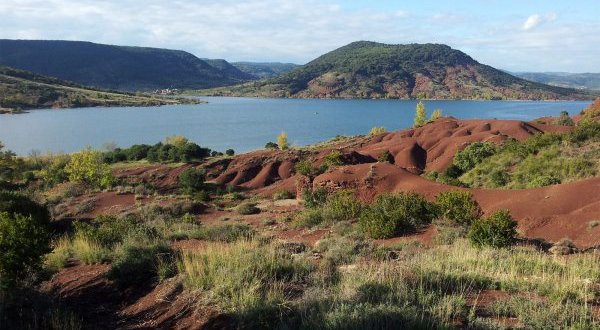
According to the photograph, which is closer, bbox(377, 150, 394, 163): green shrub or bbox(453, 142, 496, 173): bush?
bbox(453, 142, 496, 173): bush

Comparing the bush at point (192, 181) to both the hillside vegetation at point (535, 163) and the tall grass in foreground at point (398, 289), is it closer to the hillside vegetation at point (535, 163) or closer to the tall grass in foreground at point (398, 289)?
the hillside vegetation at point (535, 163)

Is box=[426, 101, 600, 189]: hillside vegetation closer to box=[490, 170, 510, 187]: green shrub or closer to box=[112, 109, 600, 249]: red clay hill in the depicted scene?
box=[490, 170, 510, 187]: green shrub

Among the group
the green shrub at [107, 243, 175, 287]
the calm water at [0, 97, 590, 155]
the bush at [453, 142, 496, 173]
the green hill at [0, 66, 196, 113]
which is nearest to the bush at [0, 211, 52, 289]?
the green shrub at [107, 243, 175, 287]

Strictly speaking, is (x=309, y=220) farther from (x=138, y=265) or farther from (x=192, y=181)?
(x=192, y=181)

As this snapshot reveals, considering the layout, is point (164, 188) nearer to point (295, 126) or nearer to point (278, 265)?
point (278, 265)

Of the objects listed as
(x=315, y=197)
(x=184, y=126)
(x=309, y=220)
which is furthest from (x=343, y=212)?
(x=184, y=126)

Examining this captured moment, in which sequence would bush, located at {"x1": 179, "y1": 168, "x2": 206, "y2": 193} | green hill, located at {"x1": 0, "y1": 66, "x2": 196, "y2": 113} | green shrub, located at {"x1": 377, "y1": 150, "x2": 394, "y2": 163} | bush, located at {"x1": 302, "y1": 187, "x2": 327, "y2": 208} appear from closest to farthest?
bush, located at {"x1": 302, "y1": 187, "x2": 327, "y2": 208} → bush, located at {"x1": 179, "y1": 168, "x2": 206, "y2": 193} → green shrub, located at {"x1": 377, "y1": 150, "x2": 394, "y2": 163} → green hill, located at {"x1": 0, "y1": 66, "x2": 196, "y2": 113}

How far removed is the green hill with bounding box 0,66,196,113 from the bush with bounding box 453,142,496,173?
411ft

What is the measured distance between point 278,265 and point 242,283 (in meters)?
0.94

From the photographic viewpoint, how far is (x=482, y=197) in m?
19.1

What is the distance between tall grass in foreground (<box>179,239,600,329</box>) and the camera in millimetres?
5285

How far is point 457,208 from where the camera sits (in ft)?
50.2

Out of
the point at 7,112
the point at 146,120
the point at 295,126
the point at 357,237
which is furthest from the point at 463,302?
the point at 7,112

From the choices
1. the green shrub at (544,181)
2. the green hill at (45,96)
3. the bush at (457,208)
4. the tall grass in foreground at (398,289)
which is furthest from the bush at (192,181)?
the green hill at (45,96)
